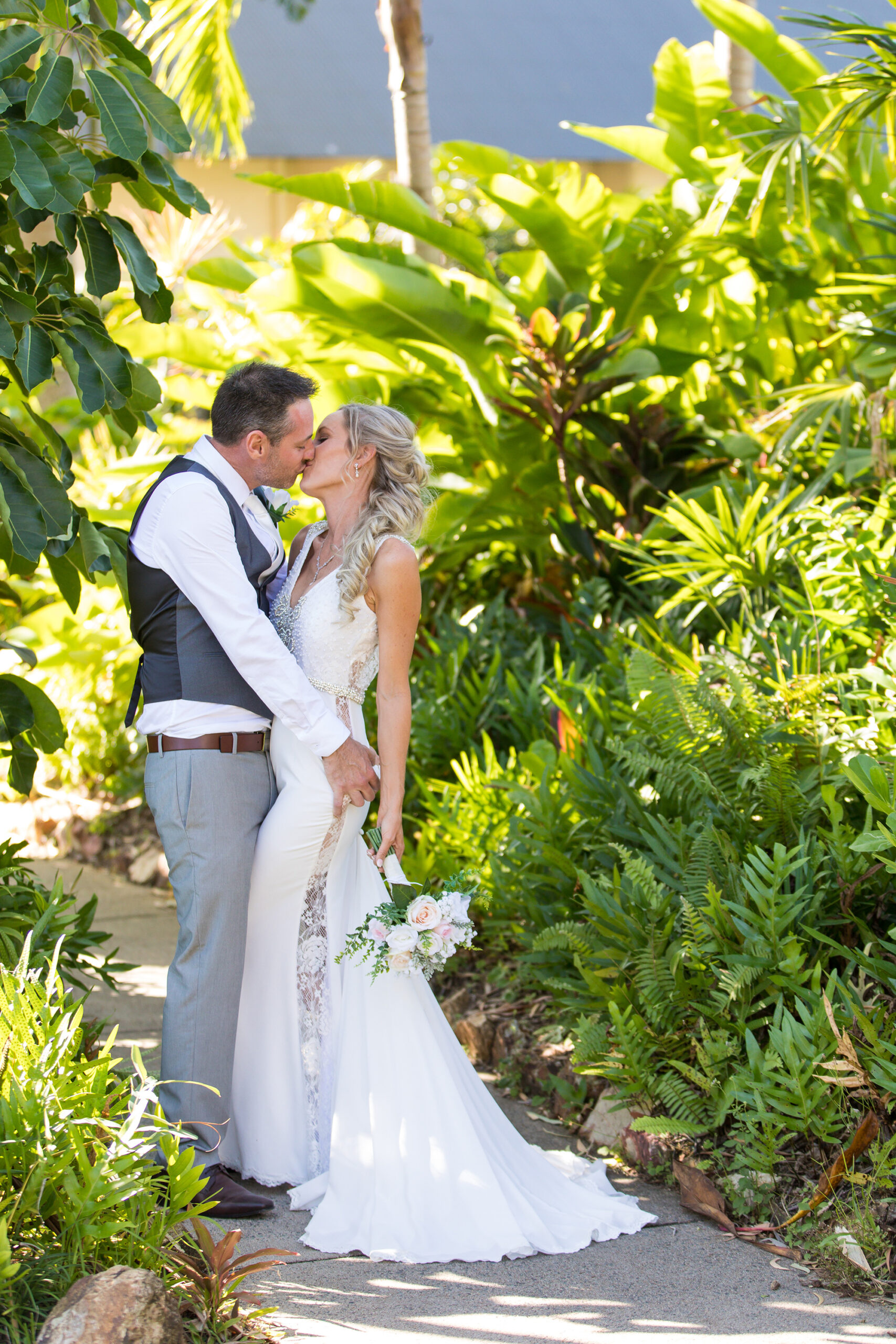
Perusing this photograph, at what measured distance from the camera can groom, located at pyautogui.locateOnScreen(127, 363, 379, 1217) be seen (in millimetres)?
2984

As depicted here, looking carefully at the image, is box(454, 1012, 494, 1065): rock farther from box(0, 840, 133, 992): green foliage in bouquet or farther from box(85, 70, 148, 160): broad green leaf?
box(85, 70, 148, 160): broad green leaf

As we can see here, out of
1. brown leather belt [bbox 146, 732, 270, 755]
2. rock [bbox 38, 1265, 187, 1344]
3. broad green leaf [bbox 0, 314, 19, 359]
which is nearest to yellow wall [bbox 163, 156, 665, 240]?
broad green leaf [bbox 0, 314, 19, 359]

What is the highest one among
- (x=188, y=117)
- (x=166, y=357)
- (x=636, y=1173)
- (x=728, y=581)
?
(x=188, y=117)

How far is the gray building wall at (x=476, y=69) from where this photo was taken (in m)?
15.6

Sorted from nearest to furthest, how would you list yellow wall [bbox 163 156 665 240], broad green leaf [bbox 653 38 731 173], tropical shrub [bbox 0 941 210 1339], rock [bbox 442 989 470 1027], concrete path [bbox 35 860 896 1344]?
tropical shrub [bbox 0 941 210 1339] → concrete path [bbox 35 860 896 1344] → rock [bbox 442 989 470 1027] → broad green leaf [bbox 653 38 731 173] → yellow wall [bbox 163 156 665 240]

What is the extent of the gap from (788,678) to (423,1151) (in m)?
2.05

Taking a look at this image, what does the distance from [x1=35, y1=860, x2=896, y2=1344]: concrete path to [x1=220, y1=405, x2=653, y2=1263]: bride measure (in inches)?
3.0

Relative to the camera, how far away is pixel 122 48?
9.42 ft

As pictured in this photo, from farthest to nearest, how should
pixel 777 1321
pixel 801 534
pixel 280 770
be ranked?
pixel 801 534 → pixel 280 770 → pixel 777 1321

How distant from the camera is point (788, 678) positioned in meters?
4.09

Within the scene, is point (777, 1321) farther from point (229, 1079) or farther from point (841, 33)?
point (841, 33)

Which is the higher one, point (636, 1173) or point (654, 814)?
point (654, 814)

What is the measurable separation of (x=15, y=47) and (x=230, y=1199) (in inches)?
110

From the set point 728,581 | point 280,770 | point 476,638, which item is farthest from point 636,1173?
point 476,638
